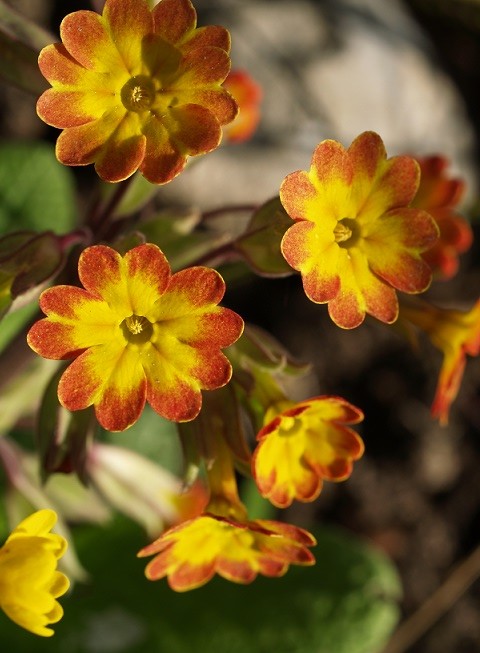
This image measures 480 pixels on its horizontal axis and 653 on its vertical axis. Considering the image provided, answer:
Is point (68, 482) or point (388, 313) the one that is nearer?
point (388, 313)

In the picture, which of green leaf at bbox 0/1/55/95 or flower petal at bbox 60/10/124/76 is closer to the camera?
flower petal at bbox 60/10/124/76

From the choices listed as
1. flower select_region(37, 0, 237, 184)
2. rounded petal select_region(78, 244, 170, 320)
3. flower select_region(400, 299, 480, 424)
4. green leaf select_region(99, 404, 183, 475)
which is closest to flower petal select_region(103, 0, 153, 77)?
flower select_region(37, 0, 237, 184)

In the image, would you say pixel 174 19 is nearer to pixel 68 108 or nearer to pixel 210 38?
pixel 210 38

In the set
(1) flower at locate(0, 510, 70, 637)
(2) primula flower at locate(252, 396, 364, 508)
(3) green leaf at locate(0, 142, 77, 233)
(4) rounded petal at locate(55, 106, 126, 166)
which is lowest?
(3) green leaf at locate(0, 142, 77, 233)

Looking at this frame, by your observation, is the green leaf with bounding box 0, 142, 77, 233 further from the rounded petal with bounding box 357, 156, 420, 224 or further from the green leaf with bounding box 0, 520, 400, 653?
the rounded petal with bounding box 357, 156, 420, 224

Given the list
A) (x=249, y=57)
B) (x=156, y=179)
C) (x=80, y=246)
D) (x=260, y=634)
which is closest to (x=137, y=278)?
(x=156, y=179)

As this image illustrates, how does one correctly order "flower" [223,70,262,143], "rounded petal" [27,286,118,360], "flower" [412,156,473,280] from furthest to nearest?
"flower" [223,70,262,143]
"flower" [412,156,473,280]
"rounded petal" [27,286,118,360]

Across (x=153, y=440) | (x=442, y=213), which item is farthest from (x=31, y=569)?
(x=153, y=440)

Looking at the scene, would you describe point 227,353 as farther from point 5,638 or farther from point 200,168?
point 200,168
